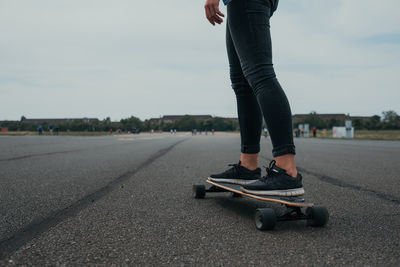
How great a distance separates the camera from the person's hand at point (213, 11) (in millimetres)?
2014

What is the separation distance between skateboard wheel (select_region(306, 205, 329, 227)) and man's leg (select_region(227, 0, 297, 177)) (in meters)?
0.27

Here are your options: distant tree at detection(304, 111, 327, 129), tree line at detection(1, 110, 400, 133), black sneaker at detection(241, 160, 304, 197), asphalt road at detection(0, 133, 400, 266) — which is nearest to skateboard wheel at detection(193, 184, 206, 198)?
asphalt road at detection(0, 133, 400, 266)

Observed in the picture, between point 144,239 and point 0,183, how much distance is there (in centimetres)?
232

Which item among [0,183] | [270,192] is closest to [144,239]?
[270,192]

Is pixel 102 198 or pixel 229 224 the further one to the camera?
pixel 102 198

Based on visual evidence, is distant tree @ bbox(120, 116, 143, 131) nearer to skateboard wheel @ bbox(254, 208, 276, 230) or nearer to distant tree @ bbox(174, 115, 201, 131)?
distant tree @ bbox(174, 115, 201, 131)

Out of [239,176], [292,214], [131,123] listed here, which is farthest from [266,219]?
[131,123]

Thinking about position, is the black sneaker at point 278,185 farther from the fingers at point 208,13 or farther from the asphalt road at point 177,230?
the fingers at point 208,13

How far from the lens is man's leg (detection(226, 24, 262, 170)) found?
2305 mm

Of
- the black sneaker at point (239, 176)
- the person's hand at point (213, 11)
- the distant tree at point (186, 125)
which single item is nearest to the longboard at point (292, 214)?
the black sneaker at point (239, 176)

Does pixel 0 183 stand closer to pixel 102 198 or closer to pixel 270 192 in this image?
pixel 102 198

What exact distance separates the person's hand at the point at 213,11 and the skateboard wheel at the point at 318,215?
129cm

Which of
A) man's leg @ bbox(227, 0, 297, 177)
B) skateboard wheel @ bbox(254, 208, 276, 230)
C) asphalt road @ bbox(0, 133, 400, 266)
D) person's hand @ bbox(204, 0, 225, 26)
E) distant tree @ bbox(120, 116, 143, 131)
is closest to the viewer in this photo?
asphalt road @ bbox(0, 133, 400, 266)

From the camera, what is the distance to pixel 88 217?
175cm
